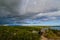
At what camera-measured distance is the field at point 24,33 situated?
1713 mm

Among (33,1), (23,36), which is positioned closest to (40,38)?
(23,36)

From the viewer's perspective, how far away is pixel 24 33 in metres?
1.73

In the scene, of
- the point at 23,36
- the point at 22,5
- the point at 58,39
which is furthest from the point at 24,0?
the point at 58,39

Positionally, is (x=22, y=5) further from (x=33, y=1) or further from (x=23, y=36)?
(x=23, y=36)

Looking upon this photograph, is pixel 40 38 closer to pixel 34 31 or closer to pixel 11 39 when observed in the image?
pixel 34 31

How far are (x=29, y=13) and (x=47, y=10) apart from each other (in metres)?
0.24

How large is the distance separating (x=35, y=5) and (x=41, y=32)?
1.19 ft

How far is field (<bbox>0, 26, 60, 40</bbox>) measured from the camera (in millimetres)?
1713

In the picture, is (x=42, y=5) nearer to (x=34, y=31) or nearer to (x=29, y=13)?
(x=29, y=13)

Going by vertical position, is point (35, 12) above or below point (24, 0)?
below

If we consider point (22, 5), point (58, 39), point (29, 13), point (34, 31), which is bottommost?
point (58, 39)

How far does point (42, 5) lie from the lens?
176 centimetres

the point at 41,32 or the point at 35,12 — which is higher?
the point at 35,12

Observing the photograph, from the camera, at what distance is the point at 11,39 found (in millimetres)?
1730
